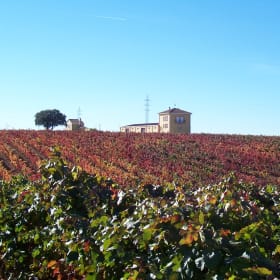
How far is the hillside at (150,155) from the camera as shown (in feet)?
58.7

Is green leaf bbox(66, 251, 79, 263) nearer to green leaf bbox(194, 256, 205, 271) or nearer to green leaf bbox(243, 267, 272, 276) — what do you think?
green leaf bbox(194, 256, 205, 271)

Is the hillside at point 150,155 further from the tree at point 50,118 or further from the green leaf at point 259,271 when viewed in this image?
the tree at point 50,118

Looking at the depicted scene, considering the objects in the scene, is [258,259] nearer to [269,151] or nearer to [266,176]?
[266,176]

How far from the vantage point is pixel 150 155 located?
21406 millimetres

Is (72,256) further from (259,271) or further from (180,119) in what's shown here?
(180,119)

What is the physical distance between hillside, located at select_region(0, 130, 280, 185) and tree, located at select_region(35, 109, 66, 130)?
111 ft

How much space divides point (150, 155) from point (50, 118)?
40.4 metres

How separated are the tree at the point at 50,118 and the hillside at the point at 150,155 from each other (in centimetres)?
3375

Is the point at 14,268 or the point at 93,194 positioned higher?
the point at 93,194

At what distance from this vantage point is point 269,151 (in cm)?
2436

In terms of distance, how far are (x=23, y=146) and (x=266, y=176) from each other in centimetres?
1058

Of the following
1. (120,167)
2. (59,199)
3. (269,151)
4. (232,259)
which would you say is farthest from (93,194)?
(269,151)

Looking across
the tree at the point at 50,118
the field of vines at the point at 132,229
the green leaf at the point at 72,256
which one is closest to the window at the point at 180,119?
the tree at the point at 50,118

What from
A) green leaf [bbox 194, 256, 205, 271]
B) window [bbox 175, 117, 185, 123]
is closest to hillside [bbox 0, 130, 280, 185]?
green leaf [bbox 194, 256, 205, 271]
